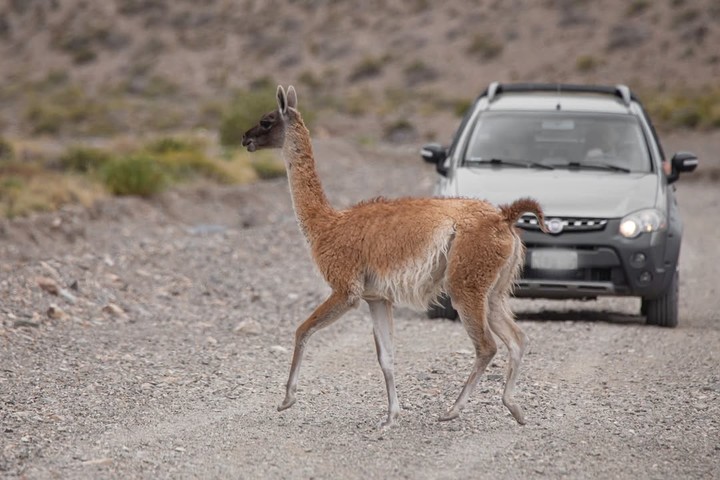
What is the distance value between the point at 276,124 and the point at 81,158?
19.9 meters

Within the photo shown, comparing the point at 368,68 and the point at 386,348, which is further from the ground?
the point at 386,348

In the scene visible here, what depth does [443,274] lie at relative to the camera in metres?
7.32

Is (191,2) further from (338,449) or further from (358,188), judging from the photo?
(338,449)

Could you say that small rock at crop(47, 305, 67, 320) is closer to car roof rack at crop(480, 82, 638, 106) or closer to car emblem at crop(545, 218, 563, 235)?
car emblem at crop(545, 218, 563, 235)

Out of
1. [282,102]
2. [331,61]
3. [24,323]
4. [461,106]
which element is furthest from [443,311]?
[331,61]

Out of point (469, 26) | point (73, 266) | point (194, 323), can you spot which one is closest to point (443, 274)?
point (194, 323)

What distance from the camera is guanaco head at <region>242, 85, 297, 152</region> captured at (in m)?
7.88

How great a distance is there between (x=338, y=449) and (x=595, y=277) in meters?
4.74

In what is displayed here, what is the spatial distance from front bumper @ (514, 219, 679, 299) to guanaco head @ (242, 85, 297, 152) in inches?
134

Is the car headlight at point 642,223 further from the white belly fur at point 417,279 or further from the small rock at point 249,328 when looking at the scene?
the white belly fur at point 417,279

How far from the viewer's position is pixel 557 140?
39.4 ft

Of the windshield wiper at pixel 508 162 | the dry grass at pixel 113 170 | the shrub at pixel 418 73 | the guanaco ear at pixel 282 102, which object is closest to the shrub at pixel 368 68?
the shrub at pixel 418 73

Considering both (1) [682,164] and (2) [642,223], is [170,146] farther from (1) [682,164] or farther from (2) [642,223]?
(2) [642,223]

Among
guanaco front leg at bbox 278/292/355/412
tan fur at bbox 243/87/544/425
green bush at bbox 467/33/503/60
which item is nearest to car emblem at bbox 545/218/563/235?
tan fur at bbox 243/87/544/425
